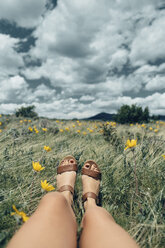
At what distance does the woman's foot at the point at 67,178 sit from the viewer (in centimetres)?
177

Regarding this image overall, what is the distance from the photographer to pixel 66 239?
38.4 inches

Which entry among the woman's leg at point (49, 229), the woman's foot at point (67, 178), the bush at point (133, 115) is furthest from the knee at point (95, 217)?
the bush at point (133, 115)

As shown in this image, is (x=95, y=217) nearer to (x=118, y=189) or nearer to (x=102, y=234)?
(x=102, y=234)

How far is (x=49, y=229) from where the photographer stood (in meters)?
0.97

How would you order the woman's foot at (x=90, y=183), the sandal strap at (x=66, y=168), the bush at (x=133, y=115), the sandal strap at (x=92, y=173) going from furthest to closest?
the bush at (x=133, y=115) → the sandal strap at (x=66, y=168) → the sandal strap at (x=92, y=173) → the woman's foot at (x=90, y=183)

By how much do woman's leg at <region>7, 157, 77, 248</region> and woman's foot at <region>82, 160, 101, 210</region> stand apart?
17.8 inches

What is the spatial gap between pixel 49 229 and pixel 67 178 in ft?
3.18

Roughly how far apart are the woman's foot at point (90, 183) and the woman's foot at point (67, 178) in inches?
6.2

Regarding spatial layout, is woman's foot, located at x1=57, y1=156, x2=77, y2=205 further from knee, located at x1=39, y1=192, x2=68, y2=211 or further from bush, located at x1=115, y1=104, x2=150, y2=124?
bush, located at x1=115, y1=104, x2=150, y2=124

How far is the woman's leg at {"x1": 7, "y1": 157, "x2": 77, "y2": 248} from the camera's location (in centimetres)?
89

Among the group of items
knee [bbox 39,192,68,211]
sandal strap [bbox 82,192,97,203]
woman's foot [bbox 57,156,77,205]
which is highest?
knee [bbox 39,192,68,211]

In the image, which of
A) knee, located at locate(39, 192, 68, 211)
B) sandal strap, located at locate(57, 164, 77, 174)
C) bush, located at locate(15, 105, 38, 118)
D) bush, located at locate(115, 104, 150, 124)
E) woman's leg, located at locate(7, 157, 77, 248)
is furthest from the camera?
bush, located at locate(115, 104, 150, 124)

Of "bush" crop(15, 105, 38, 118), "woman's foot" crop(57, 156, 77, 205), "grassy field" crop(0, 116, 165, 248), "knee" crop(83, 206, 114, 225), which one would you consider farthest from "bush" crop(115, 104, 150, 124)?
"knee" crop(83, 206, 114, 225)

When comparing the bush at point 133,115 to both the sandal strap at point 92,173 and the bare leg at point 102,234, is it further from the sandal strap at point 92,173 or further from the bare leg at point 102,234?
the bare leg at point 102,234
